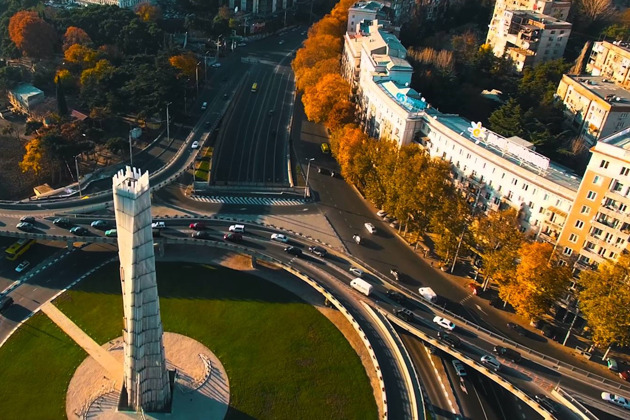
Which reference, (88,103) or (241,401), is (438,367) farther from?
(88,103)

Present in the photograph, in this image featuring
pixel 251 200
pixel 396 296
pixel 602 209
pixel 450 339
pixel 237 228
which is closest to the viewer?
pixel 450 339

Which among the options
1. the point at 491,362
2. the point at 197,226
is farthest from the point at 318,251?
the point at 491,362

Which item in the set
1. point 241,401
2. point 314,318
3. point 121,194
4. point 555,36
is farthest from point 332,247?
point 555,36

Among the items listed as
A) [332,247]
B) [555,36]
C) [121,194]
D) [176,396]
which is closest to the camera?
[121,194]

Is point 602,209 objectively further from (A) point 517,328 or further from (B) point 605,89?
(B) point 605,89

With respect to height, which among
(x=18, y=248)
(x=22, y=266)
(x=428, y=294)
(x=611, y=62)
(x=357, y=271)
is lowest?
(x=22, y=266)

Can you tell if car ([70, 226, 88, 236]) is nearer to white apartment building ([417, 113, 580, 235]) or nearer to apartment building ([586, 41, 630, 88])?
white apartment building ([417, 113, 580, 235])

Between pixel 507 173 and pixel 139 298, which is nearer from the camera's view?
pixel 139 298
